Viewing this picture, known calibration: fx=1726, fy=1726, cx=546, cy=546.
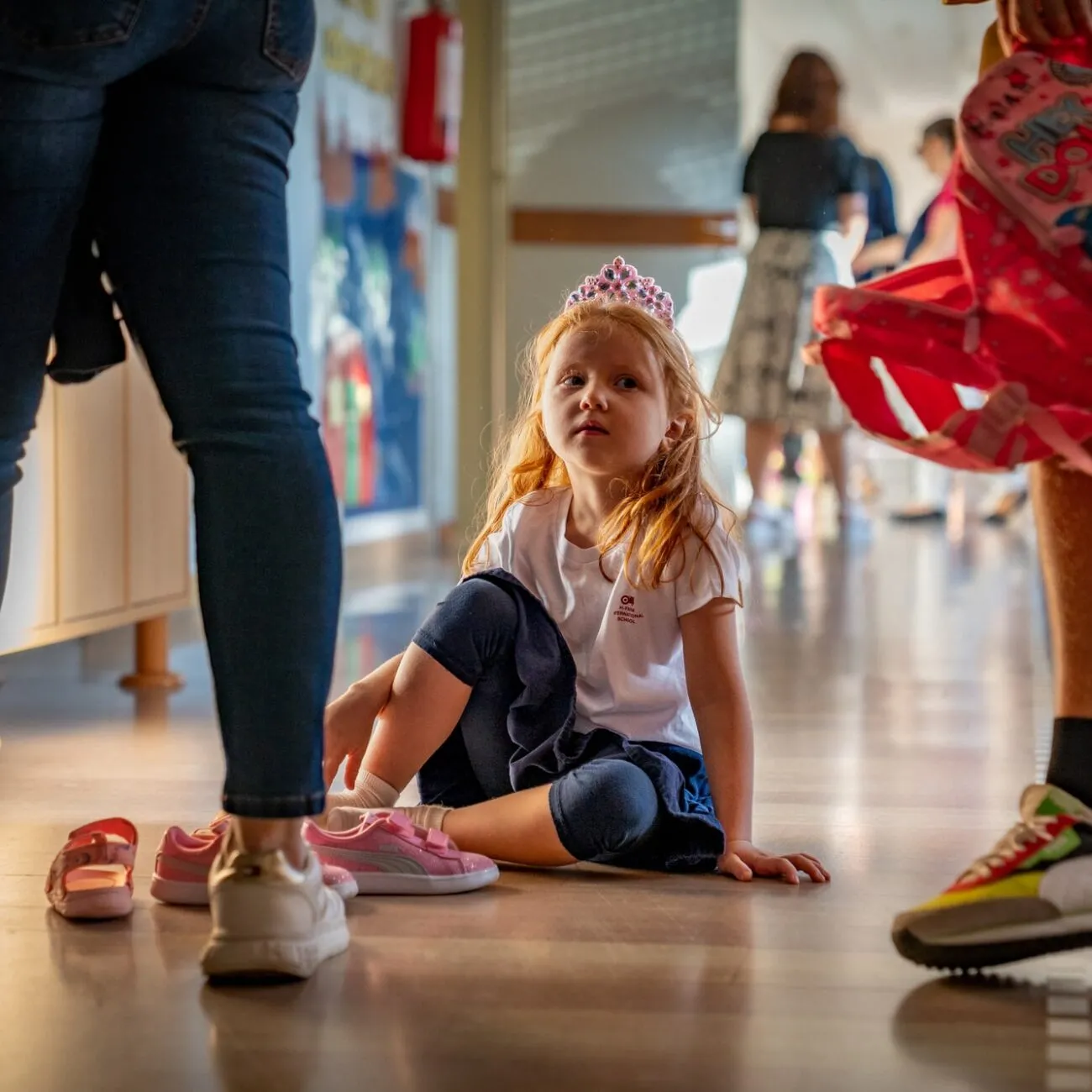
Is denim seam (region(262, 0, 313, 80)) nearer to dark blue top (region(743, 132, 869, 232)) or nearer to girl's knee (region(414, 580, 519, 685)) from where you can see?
girl's knee (region(414, 580, 519, 685))

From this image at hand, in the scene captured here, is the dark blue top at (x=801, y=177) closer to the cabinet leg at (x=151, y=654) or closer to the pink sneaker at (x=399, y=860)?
the cabinet leg at (x=151, y=654)

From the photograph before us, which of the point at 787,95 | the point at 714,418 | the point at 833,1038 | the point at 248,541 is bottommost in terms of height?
the point at 833,1038

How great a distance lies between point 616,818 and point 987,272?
557 mm

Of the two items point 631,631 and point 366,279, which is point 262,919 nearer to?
point 631,631

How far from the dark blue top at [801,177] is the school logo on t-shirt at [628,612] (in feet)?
12.2

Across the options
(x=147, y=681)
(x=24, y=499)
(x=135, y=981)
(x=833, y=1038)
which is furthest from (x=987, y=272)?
(x=147, y=681)

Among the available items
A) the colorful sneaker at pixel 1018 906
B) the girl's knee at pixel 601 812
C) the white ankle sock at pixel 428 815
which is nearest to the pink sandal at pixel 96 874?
the white ankle sock at pixel 428 815

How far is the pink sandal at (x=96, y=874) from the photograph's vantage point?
1.29 m

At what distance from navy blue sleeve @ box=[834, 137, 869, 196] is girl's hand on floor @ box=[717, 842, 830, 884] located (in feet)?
12.7

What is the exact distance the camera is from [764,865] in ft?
4.83

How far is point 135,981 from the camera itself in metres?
1.13

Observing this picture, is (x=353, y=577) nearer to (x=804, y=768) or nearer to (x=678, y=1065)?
(x=804, y=768)

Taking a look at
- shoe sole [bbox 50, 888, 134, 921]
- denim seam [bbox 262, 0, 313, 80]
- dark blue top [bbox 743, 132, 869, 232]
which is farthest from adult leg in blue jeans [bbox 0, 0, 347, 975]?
dark blue top [bbox 743, 132, 869, 232]

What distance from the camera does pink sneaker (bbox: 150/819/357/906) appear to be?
1.34 metres
